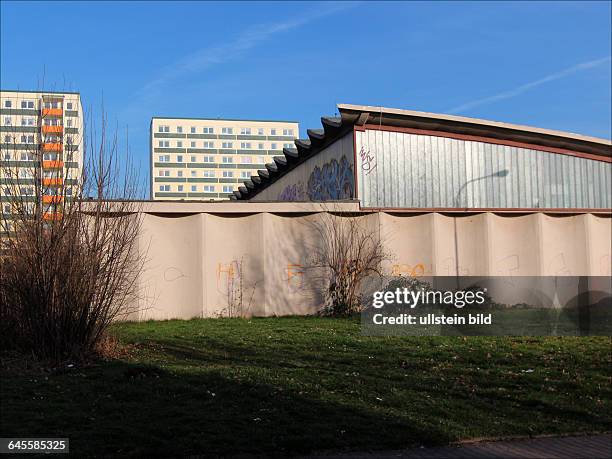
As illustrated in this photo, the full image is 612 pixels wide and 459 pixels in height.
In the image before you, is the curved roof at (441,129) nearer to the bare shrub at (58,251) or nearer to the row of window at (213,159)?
the bare shrub at (58,251)

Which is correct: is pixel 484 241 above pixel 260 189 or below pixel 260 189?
below

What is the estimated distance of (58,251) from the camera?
11.9 meters

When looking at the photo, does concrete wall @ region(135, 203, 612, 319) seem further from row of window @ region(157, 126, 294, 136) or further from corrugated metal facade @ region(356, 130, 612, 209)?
row of window @ region(157, 126, 294, 136)

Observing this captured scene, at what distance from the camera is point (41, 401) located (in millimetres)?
8891

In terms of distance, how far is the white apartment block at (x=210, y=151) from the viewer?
109500mm

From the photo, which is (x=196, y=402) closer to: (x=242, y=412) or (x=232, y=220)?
(x=242, y=412)

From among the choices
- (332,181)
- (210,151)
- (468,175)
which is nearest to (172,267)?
(332,181)

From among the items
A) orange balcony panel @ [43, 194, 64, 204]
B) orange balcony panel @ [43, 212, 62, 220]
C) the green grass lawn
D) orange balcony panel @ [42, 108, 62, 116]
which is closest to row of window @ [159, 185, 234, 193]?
orange balcony panel @ [42, 108, 62, 116]

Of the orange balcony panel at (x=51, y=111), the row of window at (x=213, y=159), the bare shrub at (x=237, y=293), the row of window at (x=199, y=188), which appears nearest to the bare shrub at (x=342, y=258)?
the bare shrub at (x=237, y=293)

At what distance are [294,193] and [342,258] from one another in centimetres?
1039

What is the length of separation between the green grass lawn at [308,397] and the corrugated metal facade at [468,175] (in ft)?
40.1

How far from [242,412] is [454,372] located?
4.05 metres

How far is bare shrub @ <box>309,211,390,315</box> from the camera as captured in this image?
74.9 feet

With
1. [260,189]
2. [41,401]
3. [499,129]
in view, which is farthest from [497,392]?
[260,189]
